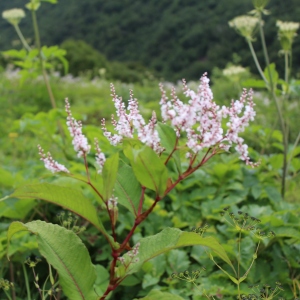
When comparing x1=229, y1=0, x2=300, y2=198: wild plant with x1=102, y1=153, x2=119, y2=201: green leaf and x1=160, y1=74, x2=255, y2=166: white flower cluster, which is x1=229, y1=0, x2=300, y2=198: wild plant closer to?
x1=160, y1=74, x2=255, y2=166: white flower cluster

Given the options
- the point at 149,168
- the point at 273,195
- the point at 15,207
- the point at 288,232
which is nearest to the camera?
the point at 149,168

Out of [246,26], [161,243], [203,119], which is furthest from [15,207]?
[246,26]

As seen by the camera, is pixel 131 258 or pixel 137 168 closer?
pixel 137 168

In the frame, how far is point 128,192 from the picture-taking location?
4.12 ft

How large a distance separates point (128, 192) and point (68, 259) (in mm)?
238

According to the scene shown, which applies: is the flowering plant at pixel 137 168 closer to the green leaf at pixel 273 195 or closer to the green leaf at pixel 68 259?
the green leaf at pixel 68 259

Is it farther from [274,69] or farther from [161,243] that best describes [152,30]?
[161,243]

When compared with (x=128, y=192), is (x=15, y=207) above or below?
below

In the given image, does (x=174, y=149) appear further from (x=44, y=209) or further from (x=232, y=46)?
(x=232, y=46)

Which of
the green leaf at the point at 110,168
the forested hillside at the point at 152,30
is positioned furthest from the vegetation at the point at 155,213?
the forested hillside at the point at 152,30

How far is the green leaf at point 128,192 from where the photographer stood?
1.25 metres

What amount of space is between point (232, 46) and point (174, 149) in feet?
77.6

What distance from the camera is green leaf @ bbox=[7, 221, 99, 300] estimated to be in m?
1.22

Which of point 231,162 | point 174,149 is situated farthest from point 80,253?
point 231,162
